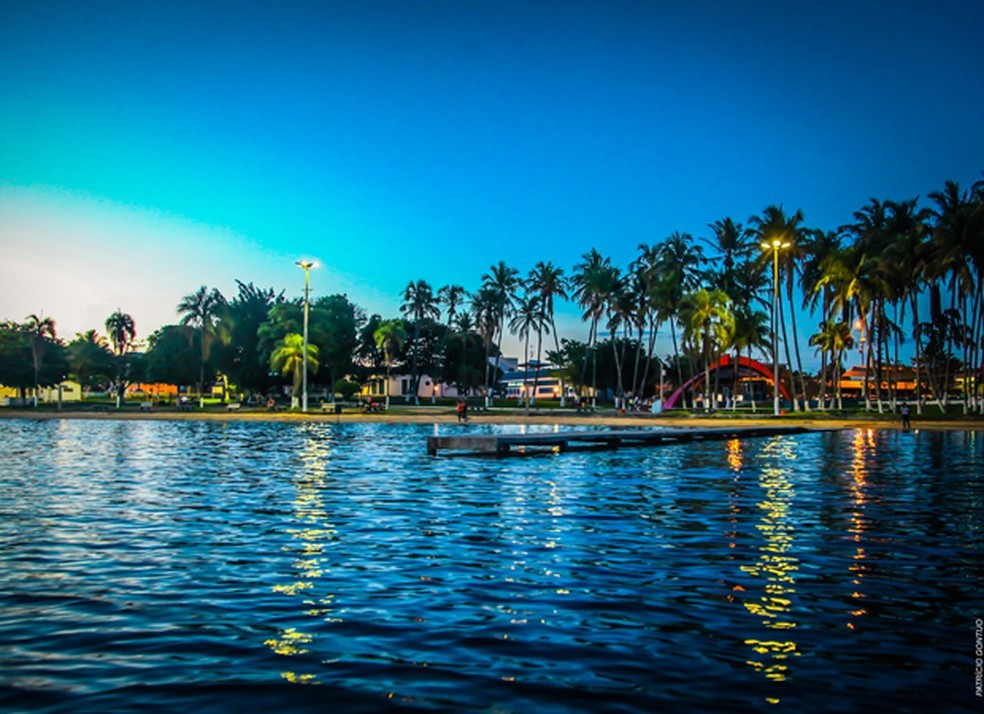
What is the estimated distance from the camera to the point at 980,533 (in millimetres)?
13719

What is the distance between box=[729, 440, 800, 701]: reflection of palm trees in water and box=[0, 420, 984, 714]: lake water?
0.05 meters

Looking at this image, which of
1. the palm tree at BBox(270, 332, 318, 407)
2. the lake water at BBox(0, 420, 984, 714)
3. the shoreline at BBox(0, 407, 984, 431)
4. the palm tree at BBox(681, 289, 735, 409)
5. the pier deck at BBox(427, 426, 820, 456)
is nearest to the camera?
the lake water at BBox(0, 420, 984, 714)

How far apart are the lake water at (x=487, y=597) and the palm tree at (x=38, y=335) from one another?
353 ft

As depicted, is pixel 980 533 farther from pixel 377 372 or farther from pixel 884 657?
pixel 377 372

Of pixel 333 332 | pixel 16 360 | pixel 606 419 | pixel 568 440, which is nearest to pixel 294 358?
pixel 333 332

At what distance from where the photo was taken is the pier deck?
30750 mm

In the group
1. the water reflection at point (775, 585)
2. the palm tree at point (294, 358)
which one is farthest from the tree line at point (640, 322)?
the water reflection at point (775, 585)

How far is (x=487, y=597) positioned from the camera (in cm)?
923

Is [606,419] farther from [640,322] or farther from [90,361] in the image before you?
[90,361]

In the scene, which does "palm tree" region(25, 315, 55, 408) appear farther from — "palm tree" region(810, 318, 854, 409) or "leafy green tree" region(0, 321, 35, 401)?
"palm tree" region(810, 318, 854, 409)

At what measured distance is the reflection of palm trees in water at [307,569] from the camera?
7.38 metres

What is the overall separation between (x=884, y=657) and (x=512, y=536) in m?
6.89

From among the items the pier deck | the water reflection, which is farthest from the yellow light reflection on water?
the pier deck

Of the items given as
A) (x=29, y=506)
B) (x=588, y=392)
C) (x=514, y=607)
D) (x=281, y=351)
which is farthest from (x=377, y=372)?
(x=514, y=607)
